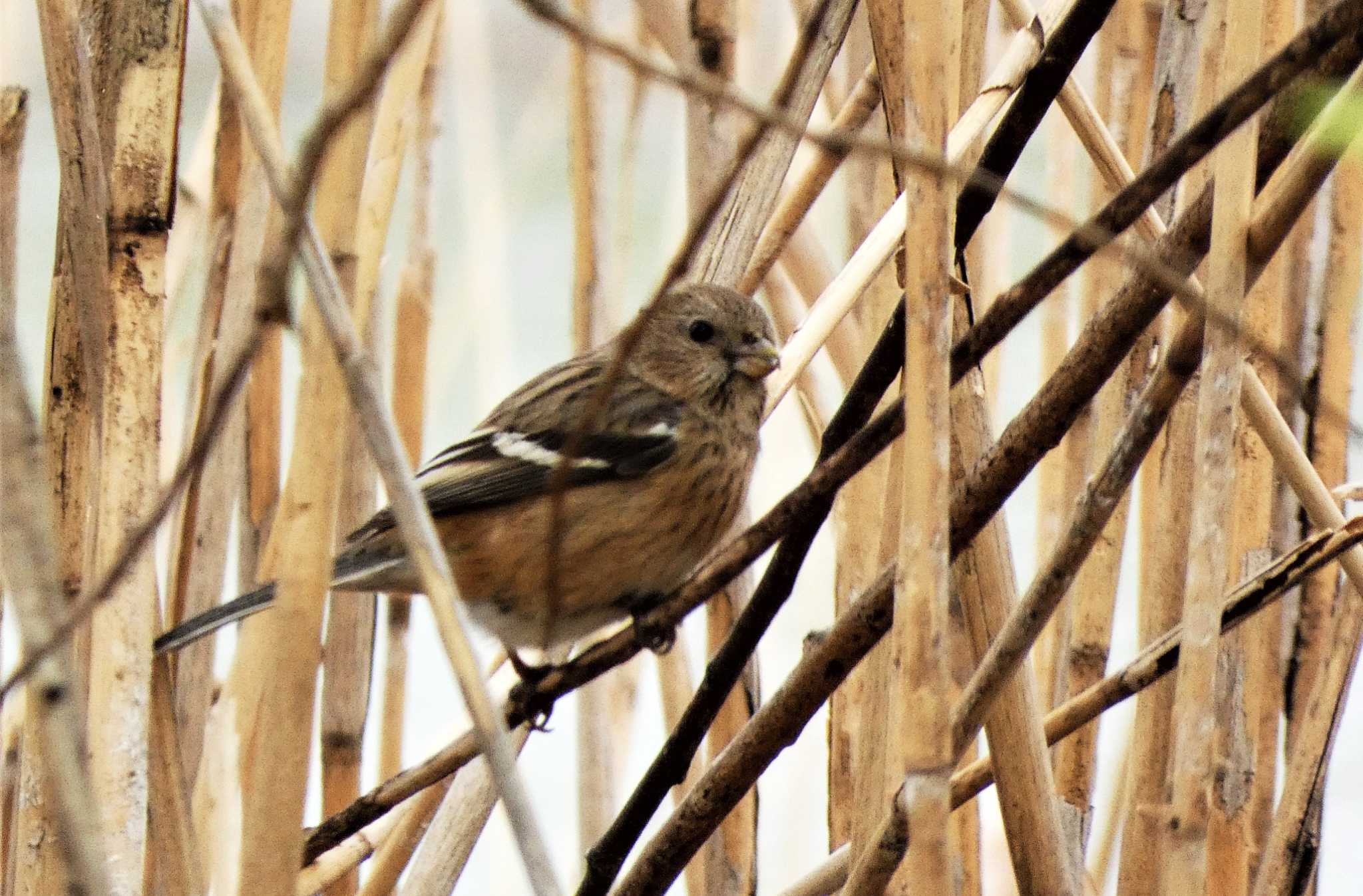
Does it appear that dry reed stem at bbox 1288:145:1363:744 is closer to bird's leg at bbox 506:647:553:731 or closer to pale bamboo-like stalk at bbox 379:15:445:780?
bird's leg at bbox 506:647:553:731

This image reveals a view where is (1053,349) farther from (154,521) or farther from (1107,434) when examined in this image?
(154,521)

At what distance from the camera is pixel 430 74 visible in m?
2.79

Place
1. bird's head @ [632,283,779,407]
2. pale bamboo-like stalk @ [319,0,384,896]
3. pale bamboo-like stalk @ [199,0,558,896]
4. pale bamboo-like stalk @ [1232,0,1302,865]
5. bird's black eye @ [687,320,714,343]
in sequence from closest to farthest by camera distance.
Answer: pale bamboo-like stalk @ [199,0,558,896], pale bamboo-like stalk @ [1232,0,1302,865], pale bamboo-like stalk @ [319,0,384,896], bird's head @ [632,283,779,407], bird's black eye @ [687,320,714,343]

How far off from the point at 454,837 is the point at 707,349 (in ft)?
3.92

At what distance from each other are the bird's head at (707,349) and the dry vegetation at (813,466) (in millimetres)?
91

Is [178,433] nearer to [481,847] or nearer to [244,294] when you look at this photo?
[244,294]

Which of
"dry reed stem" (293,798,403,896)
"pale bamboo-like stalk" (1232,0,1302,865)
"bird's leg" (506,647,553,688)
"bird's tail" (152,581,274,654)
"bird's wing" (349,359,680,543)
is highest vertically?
"bird's wing" (349,359,680,543)

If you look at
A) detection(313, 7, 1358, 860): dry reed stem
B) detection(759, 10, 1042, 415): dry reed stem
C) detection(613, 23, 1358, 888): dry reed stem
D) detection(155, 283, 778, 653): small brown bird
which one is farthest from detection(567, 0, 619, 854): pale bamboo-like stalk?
detection(613, 23, 1358, 888): dry reed stem

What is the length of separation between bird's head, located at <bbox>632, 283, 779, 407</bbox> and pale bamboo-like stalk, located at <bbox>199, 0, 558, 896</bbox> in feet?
4.51

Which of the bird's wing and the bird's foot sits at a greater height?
the bird's wing

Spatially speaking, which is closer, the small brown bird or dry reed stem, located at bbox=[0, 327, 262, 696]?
dry reed stem, located at bbox=[0, 327, 262, 696]

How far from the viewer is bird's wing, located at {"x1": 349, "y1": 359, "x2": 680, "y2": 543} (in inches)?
110

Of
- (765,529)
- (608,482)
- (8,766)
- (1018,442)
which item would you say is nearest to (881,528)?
(765,529)

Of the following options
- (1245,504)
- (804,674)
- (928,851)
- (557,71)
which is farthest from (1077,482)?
(557,71)
